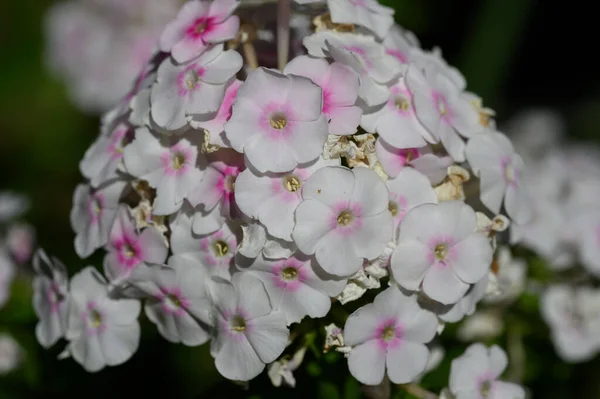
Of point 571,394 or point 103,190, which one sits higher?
point 103,190

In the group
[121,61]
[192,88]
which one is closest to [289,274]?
[192,88]

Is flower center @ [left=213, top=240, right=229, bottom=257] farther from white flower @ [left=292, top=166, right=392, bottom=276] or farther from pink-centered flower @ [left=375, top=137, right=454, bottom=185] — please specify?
pink-centered flower @ [left=375, top=137, right=454, bottom=185]

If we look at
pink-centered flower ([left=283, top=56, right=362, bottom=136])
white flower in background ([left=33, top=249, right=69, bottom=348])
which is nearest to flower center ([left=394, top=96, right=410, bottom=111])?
pink-centered flower ([left=283, top=56, right=362, bottom=136])

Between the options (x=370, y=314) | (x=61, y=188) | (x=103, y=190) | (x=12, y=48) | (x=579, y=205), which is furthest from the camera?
(x=12, y=48)

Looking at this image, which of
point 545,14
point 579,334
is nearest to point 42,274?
point 579,334

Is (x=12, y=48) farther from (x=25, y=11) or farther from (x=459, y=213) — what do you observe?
(x=459, y=213)

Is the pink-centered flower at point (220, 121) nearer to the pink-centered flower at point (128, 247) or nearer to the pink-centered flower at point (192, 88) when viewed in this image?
the pink-centered flower at point (192, 88)

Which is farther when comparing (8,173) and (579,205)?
(8,173)
